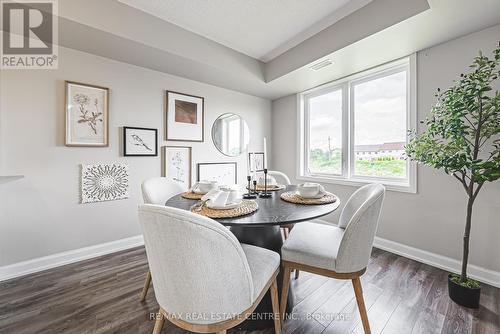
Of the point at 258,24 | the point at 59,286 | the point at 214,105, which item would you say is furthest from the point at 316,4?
the point at 59,286

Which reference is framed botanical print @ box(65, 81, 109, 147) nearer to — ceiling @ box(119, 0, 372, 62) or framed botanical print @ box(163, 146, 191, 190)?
framed botanical print @ box(163, 146, 191, 190)

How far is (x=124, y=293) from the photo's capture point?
1.65 metres

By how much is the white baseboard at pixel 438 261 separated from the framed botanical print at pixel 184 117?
9.22ft

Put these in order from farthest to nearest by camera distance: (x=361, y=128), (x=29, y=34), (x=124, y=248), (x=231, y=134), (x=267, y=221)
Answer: (x=231, y=134)
(x=361, y=128)
(x=124, y=248)
(x=29, y=34)
(x=267, y=221)

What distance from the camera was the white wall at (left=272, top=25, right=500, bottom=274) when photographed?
1.77 meters

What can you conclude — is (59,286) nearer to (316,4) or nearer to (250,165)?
(250,165)

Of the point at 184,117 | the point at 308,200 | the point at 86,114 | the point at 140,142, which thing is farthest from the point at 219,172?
the point at 308,200

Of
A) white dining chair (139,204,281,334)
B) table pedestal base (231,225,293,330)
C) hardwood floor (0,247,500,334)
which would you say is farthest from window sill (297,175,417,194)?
white dining chair (139,204,281,334)

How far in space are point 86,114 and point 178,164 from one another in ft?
3.72

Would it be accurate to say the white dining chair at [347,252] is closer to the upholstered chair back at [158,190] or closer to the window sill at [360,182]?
the upholstered chair back at [158,190]

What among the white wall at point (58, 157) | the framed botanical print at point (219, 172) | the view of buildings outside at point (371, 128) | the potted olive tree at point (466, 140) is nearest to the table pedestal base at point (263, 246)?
the potted olive tree at point (466, 140)

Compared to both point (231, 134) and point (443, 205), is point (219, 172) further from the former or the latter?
point (443, 205)

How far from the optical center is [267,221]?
3.40 feet

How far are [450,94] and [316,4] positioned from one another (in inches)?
54.9
